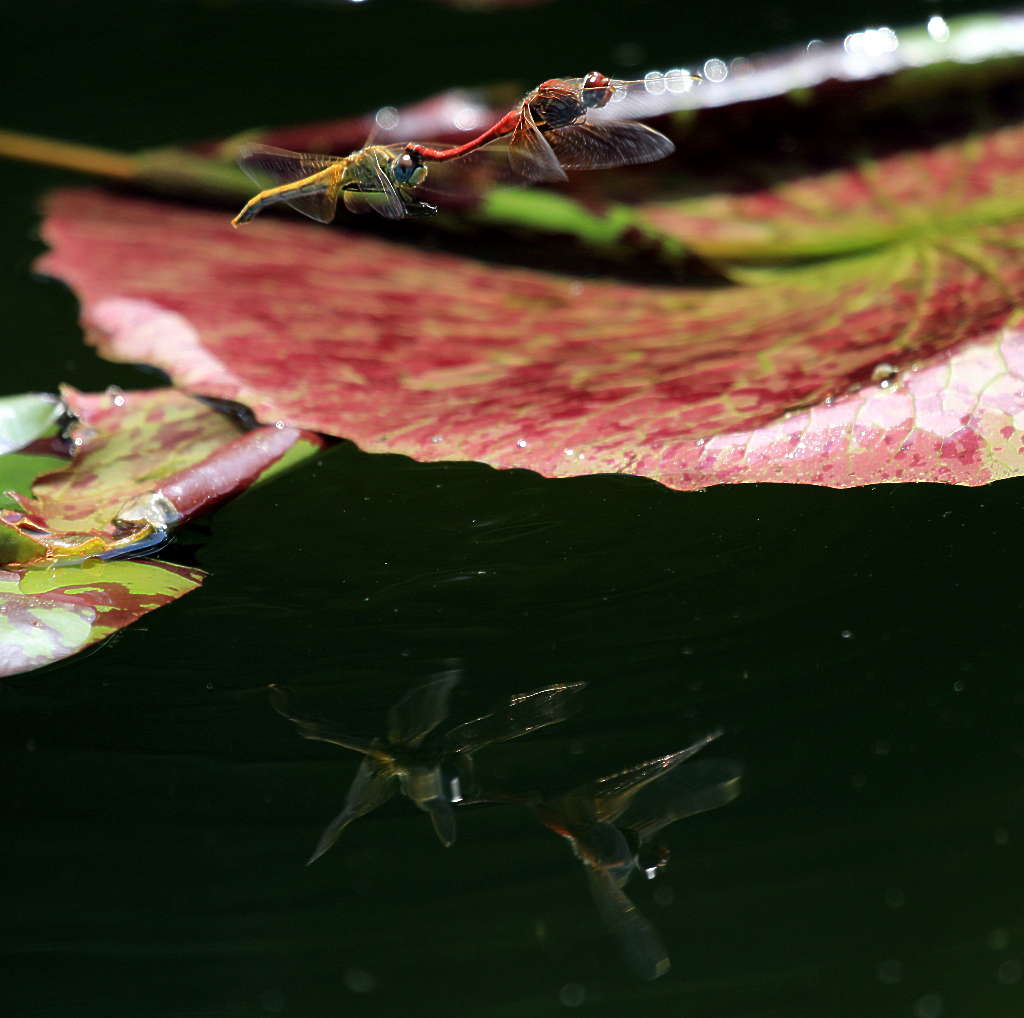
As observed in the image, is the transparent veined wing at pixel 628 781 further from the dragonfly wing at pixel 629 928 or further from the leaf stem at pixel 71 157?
the leaf stem at pixel 71 157

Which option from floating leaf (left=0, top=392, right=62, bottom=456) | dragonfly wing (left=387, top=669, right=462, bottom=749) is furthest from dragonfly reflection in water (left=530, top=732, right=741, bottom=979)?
floating leaf (left=0, top=392, right=62, bottom=456)

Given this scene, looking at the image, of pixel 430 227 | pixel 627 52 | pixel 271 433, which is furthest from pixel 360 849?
pixel 627 52

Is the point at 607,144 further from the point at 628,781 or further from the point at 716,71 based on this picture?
the point at 716,71

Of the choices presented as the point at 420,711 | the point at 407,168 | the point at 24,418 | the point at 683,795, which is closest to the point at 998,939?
the point at 683,795

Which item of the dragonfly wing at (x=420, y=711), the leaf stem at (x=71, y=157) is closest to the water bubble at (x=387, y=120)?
the leaf stem at (x=71, y=157)

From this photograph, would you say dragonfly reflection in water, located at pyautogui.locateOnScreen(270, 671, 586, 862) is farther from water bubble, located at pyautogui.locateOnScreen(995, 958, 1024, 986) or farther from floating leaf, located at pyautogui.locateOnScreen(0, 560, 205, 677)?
water bubble, located at pyautogui.locateOnScreen(995, 958, 1024, 986)

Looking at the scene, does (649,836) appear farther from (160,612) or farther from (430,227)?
(430,227)
